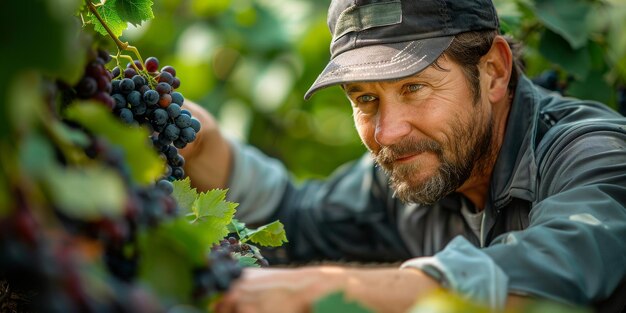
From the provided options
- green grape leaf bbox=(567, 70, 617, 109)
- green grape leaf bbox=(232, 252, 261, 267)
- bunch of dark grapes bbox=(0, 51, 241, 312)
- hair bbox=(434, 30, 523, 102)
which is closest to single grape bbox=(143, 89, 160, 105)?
bunch of dark grapes bbox=(0, 51, 241, 312)

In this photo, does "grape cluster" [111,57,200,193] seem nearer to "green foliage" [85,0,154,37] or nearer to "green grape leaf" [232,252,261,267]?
"green foliage" [85,0,154,37]

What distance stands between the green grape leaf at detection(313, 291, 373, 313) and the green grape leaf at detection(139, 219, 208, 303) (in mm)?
159

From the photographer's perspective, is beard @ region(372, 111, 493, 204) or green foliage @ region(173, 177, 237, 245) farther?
beard @ region(372, 111, 493, 204)

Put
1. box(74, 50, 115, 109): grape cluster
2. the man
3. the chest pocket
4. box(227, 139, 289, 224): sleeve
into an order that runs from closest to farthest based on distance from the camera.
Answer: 1. box(74, 50, 115, 109): grape cluster
2. the man
3. the chest pocket
4. box(227, 139, 289, 224): sleeve

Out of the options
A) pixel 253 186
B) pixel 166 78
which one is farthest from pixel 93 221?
pixel 253 186

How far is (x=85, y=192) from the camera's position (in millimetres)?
765

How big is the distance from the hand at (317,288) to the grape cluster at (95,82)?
0.33 metres

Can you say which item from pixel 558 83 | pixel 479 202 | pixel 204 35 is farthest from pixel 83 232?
pixel 204 35

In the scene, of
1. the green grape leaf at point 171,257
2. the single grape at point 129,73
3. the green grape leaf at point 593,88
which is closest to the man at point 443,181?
the green grape leaf at point 171,257

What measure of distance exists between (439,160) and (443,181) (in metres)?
0.06

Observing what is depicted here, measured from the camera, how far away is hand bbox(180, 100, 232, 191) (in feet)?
7.81

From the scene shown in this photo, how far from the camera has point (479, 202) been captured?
89.3 inches

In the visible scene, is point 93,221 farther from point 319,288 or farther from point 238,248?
point 238,248

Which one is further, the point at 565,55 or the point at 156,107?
the point at 565,55
